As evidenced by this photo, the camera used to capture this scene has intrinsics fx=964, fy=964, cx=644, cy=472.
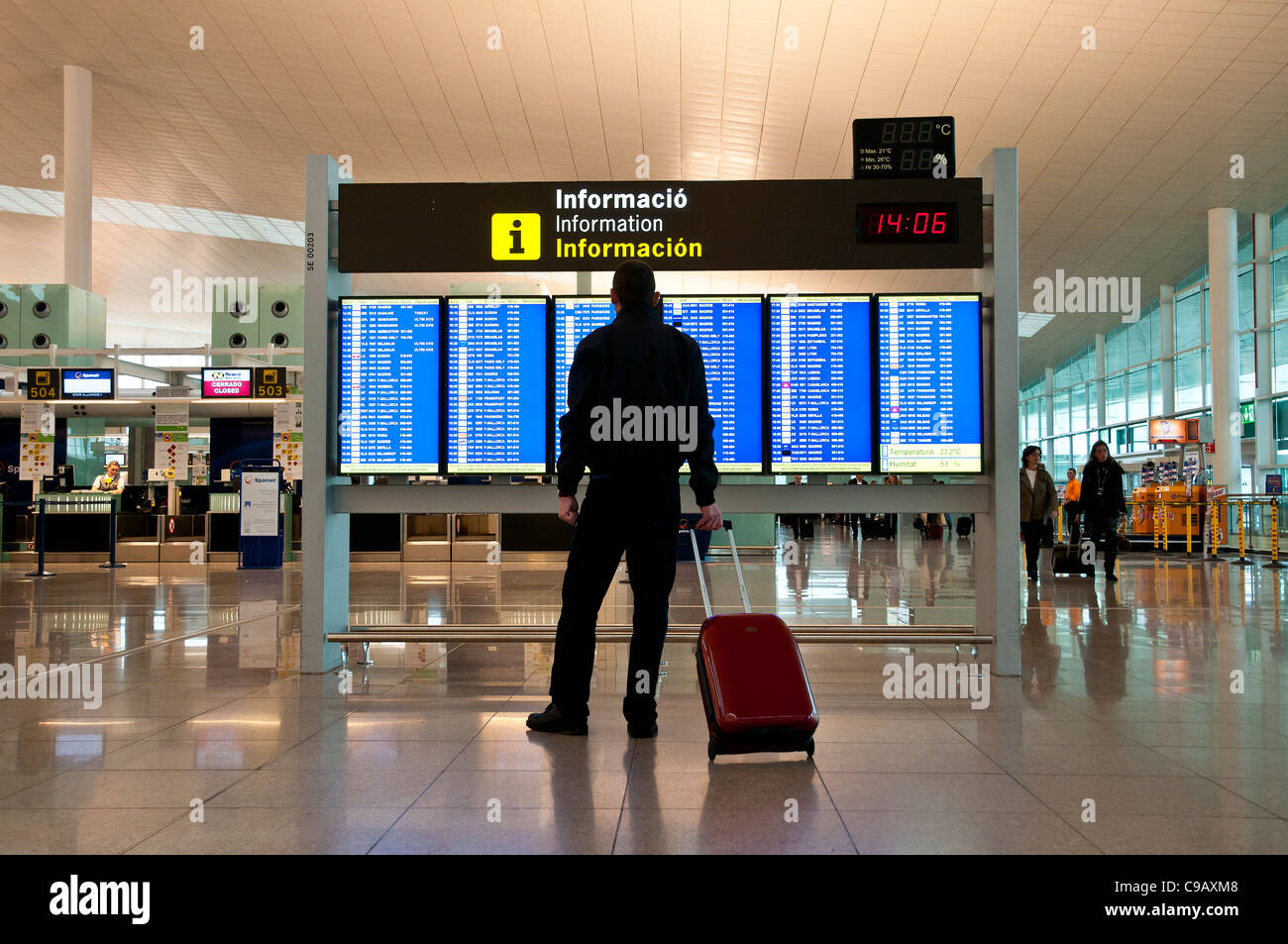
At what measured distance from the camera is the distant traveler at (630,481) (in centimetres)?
391

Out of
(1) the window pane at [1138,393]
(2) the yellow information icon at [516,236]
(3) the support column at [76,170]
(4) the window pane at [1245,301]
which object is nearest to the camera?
(2) the yellow information icon at [516,236]

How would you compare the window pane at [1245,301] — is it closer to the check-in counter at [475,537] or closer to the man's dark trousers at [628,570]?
the check-in counter at [475,537]

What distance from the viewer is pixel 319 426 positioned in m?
5.57

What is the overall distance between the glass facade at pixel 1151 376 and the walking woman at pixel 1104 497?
1099cm

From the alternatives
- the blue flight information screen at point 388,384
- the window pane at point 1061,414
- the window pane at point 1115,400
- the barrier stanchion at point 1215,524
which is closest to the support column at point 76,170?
the blue flight information screen at point 388,384

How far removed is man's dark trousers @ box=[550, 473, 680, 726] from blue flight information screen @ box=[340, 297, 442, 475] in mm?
1977

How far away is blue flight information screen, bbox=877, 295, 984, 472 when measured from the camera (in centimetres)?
552

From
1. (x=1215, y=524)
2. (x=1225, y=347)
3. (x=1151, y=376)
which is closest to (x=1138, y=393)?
(x=1151, y=376)

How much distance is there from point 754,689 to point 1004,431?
2680 millimetres

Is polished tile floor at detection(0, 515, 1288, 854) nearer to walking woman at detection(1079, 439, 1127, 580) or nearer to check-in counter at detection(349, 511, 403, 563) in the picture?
walking woman at detection(1079, 439, 1127, 580)

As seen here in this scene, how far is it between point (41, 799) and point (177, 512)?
16.6 m

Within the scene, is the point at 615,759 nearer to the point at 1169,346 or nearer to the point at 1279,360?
the point at 1279,360
